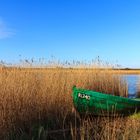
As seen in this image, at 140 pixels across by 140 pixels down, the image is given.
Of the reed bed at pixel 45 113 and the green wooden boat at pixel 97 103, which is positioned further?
the green wooden boat at pixel 97 103

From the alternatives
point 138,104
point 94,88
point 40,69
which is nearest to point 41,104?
point 40,69

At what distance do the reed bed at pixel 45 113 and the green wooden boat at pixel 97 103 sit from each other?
20cm

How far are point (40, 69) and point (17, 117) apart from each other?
87.6 inches

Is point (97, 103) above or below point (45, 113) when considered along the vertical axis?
above

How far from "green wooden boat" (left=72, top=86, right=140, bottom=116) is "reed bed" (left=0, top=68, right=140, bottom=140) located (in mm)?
197

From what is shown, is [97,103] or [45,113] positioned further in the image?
[97,103]

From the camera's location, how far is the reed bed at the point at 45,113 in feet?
18.9

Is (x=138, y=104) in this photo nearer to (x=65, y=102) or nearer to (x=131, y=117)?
(x=131, y=117)

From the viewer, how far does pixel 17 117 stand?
6215 millimetres

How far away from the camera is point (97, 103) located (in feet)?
24.1

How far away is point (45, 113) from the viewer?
694 centimetres

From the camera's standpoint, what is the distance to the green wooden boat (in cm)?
718

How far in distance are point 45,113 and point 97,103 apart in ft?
3.81

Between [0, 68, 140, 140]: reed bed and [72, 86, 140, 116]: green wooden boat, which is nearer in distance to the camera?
[0, 68, 140, 140]: reed bed
